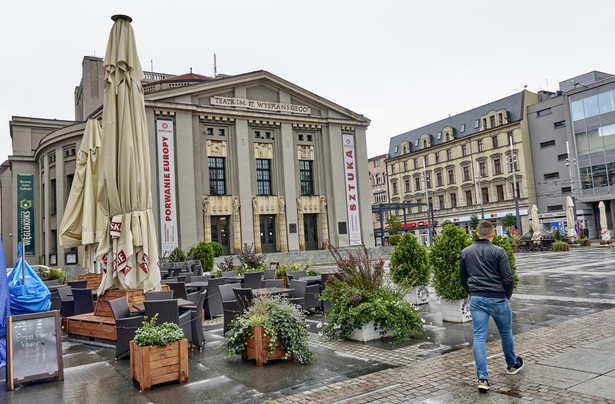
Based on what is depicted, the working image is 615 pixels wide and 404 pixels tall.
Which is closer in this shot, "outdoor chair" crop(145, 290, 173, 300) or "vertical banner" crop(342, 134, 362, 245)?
"outdoor chair" crop(145, 290, 173, 300)

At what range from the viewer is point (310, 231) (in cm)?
3803

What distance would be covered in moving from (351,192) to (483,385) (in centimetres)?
3421

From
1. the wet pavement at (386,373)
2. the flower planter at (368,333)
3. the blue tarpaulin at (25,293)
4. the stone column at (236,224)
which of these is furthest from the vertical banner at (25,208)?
the flower planter at (368,333)

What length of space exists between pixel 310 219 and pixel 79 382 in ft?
106

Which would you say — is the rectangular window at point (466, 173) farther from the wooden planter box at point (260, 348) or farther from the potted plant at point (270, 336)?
the wooden planter box at point (260, 348)

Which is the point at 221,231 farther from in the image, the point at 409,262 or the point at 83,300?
the point at 409,262

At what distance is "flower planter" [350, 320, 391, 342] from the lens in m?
7.64

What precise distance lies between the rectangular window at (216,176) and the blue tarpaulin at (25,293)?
86.0ft

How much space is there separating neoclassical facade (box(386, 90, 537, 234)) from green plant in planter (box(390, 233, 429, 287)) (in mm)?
42533

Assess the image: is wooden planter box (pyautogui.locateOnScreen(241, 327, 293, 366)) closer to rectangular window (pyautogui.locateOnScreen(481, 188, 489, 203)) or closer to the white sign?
the white sign

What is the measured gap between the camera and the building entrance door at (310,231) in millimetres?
37844

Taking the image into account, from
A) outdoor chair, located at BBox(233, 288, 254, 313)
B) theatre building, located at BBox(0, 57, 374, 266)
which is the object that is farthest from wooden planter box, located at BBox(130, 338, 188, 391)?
theatre building, located at BBox(0, 57, 374, 266)

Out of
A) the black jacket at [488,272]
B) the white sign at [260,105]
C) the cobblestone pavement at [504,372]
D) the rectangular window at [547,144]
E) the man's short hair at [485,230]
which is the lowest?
the cobblestone pavement at [504,372]

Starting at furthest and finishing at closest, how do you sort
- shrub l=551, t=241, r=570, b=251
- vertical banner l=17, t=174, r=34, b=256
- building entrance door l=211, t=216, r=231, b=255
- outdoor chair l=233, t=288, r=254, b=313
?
vertical banner l=17, t=174, r=34, b=256 < building entrance door l=211, t=216, r=231, b=255 < shrub l=551, t=241, r=570, b=251 < outdoor chair l=233, t=288, r=254, b=313
